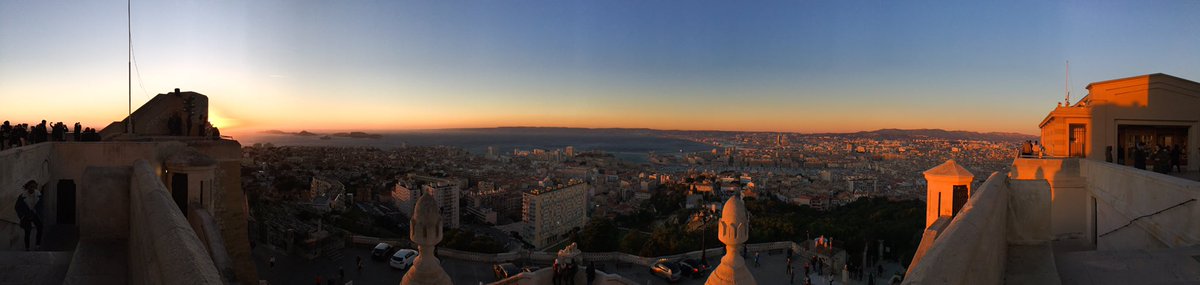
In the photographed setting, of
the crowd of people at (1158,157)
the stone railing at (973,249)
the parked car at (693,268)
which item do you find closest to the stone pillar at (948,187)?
the stone railing at (973,249)

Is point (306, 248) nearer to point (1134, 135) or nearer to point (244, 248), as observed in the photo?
point (244, 248)

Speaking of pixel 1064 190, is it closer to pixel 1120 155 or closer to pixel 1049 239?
pixel 1120 155

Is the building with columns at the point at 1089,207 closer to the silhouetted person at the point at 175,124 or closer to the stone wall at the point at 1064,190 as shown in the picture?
the stone wall at the point at 1064,190

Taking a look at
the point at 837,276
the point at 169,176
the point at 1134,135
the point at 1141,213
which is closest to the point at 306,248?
the point at 169,176

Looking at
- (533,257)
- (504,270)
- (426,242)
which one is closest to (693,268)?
(533,257)

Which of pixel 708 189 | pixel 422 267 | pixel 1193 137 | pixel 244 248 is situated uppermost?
pixel 1193 137

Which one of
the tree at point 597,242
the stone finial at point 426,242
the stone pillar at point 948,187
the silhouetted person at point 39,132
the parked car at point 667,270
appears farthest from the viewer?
the tree at point 597,242
